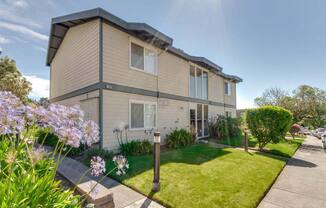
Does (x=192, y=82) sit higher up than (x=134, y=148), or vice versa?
(x=192, y=82)

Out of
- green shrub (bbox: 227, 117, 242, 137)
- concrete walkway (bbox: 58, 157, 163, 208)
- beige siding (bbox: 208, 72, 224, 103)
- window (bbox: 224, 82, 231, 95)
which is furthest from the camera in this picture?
window (bbox: 224, 82, 231, 95)

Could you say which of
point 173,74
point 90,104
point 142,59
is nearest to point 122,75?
point 142,59

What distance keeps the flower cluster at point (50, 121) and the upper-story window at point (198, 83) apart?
1138cm

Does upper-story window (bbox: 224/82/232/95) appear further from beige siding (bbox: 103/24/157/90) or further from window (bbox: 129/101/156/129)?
beige siding (bbox: 103/24/157/90)

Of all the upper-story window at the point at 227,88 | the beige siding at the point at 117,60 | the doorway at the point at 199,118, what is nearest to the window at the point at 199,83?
the doorway at the point at 199,118

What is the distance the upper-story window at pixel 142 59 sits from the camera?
9.02 m

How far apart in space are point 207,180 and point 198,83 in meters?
10.1

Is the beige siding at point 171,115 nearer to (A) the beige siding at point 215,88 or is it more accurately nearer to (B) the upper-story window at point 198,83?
(B) the upper-story window at point 198,83

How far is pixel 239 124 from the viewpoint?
14820mm

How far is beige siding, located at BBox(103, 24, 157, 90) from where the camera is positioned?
7.73 m

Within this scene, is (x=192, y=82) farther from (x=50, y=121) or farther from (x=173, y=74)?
(x=50, y=121)

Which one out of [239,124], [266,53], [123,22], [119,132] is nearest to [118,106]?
[119,132]

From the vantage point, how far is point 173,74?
11.6m

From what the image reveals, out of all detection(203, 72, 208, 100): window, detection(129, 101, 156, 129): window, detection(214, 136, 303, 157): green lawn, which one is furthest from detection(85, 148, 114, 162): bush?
detection(203, 72, 208, 100): window
